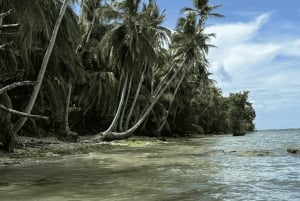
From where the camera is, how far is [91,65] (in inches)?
1299

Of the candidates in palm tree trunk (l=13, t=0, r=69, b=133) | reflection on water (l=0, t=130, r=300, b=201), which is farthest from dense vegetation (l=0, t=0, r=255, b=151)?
reflection on water (l=0, t=130, r=300, b=201)

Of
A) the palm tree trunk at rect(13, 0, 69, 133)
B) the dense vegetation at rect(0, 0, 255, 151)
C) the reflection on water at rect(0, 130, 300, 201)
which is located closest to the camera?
the reflection on water at rect(0, 130, 300, 201)

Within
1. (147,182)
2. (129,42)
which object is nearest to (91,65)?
(129,42)

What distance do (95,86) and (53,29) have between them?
1124cm

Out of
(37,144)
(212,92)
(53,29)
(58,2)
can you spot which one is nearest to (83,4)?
(58,2)

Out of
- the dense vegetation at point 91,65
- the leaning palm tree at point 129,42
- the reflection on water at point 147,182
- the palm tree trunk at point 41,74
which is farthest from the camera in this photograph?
the leaning palm tree at point 129,42

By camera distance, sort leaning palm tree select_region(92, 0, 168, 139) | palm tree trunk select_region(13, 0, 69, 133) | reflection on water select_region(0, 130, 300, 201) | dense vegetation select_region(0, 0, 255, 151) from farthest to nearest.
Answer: leaning palm tree select_region(92, 0, 168, 139)
palm tree trunk select_region(13, 0, 69, 133)
dense vegetation select_region(0, 0, 255, 151)
reflection on water select_region(0, 130, 300, 201)

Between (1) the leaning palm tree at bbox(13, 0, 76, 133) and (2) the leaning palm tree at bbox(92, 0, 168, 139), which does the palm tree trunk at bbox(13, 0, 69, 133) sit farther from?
(2) the leaning palm tree at bbox(92, 0, 168, 139)

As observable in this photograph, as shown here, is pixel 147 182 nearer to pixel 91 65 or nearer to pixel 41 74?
pixel 41 74

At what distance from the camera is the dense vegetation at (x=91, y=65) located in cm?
1733

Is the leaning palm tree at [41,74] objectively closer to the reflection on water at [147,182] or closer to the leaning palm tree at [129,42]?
the reflection on water at [147,182]

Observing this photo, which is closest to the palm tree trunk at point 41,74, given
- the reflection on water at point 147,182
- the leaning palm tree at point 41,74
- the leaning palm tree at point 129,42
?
the leaning palm tree at point 41,74

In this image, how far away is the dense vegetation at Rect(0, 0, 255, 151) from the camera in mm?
17328

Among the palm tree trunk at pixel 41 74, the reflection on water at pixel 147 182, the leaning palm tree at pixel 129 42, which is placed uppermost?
the leaning palm tree at pixel 129 42
